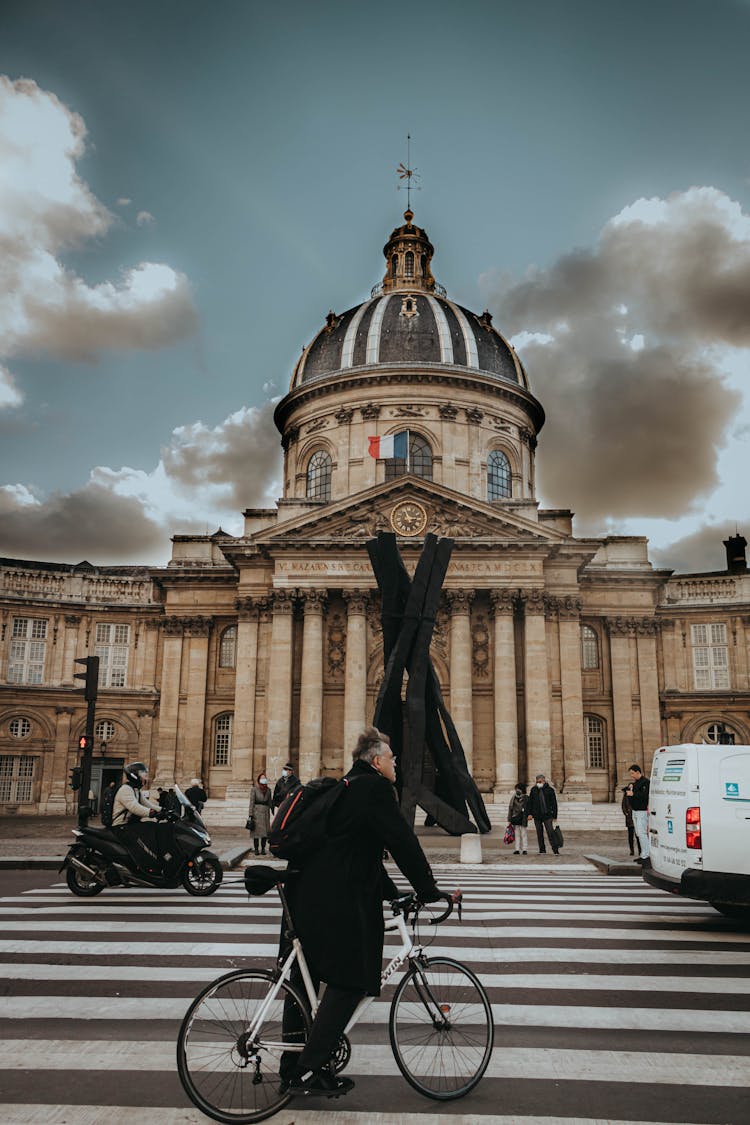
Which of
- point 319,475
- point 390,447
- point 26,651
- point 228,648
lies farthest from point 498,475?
point 26,651

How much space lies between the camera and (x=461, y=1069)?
5.79 meters

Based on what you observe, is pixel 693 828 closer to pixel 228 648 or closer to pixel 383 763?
pixel 383 763

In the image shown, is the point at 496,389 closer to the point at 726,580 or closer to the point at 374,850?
the point at 726,580

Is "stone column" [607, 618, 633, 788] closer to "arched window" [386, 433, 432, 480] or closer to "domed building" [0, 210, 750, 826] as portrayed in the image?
"domed building" [0, 210, 750, 826]

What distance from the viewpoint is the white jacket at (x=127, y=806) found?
45.4ft

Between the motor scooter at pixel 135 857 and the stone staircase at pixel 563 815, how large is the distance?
21843 mm

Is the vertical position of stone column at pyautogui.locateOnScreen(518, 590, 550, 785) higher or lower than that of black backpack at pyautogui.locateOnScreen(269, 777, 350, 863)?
higher

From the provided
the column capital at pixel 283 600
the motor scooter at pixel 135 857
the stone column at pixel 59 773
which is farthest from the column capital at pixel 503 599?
the motor scooter at pixel 135 857

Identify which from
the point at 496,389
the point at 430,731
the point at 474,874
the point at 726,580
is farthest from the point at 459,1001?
the point at 496,389

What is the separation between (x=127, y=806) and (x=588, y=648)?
32.5 meters

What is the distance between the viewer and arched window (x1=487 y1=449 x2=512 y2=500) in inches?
1953

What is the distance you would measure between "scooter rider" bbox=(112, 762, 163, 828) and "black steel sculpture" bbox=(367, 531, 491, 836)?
674 cm

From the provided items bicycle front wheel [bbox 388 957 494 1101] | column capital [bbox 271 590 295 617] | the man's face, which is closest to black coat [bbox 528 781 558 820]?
bicycle front wheel [bbox 388 957 494 1101]

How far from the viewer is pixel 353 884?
5.59 metres
